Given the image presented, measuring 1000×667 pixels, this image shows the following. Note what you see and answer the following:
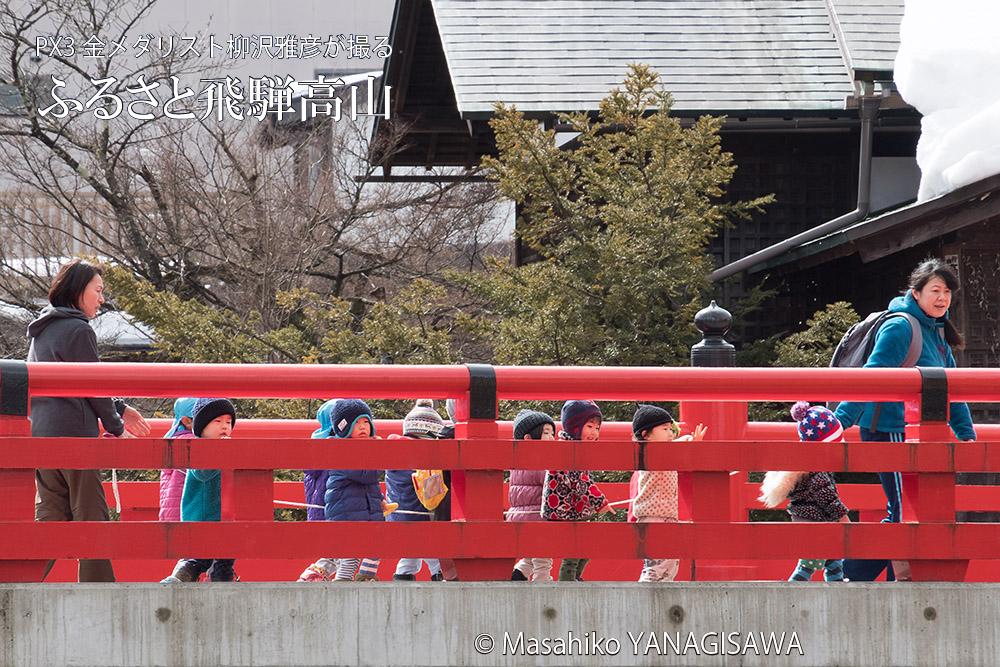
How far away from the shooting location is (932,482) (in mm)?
3682

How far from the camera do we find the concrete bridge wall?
10.9 ft

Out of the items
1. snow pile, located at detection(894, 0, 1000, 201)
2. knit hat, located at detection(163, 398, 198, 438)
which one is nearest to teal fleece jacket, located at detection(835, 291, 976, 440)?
knit hat, located at detection(163, 398, 198, 438)

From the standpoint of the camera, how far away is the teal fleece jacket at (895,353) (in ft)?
14.3

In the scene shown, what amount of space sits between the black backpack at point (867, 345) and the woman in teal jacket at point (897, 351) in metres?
0.02

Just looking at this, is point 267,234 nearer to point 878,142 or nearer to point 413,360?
point 413,360

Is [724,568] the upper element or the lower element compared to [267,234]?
lower

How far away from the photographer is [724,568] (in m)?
4.87

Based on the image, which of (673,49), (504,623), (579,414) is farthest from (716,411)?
(673,49)

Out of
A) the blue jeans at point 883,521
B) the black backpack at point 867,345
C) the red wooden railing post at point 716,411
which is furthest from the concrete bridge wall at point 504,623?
the black backpack at point 867,345

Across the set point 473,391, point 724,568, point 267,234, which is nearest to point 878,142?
point 267,234

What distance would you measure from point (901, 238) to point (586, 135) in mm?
3233

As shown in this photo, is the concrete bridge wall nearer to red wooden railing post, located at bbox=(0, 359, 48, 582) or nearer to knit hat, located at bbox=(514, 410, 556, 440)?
red wooden railing post, located at bbox=(0, 359, 48, 582)

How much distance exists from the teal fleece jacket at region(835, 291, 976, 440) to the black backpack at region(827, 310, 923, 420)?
0.02 metres

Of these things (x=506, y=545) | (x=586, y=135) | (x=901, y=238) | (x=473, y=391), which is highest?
(x=586, y=135)
